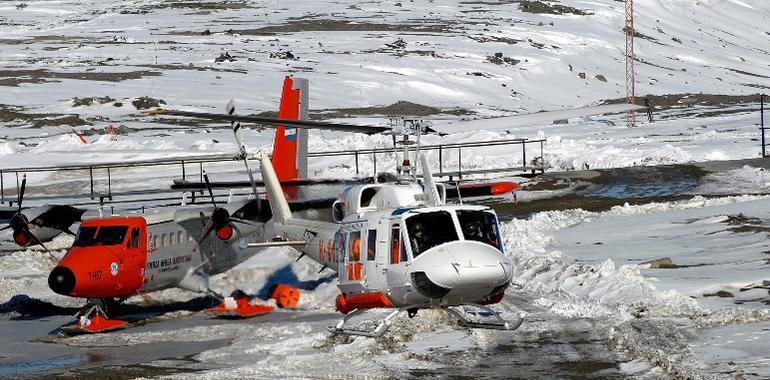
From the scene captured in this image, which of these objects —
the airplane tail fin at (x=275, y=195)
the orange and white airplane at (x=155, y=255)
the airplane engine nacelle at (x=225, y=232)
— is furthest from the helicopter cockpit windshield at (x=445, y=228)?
the airplane engine nacelle at (x=225, y=232)

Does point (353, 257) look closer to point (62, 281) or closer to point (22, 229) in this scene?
point (62, 281)

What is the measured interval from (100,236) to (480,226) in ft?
30.9

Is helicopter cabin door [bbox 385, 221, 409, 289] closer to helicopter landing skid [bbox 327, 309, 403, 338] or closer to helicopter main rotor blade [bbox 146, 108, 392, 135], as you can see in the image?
helicopter landing skid [bbox 327, 309, 403, 338]

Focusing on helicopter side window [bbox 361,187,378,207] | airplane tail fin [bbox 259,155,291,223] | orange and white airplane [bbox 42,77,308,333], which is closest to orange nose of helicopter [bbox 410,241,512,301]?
helicopter side window [bbox 361,187,378,207]

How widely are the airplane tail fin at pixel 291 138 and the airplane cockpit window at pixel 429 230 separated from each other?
1300 centimetres

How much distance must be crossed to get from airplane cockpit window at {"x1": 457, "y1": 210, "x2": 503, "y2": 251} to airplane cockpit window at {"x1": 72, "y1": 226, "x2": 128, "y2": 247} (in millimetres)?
9034

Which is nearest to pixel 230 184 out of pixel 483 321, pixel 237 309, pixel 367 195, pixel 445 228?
pixel 237 309

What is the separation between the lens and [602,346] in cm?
1920

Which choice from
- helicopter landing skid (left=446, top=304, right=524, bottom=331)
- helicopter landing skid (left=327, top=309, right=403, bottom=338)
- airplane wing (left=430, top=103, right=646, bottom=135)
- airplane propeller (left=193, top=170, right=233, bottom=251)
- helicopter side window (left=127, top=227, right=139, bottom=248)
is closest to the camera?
helicopter landing skid (left=327, top=309, right=403, bottom=338)

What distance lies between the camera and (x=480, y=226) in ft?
63.0

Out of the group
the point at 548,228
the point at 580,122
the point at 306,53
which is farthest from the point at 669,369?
the point at 306,53

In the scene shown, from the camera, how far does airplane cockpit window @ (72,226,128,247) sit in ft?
81.8

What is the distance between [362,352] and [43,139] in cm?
5293

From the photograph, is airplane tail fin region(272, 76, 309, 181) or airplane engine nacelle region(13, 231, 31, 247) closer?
airplane engine nacelle region(13, 231, 31, 247)
